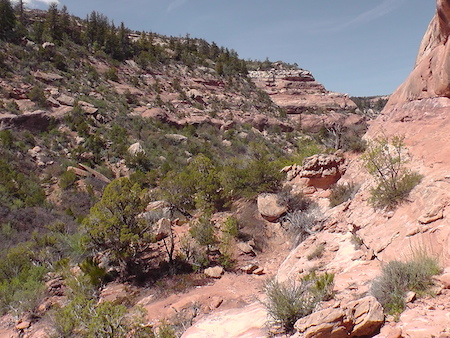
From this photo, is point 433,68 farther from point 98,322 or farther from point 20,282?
point 20,282

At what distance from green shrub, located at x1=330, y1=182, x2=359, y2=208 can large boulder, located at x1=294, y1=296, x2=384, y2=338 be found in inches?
218

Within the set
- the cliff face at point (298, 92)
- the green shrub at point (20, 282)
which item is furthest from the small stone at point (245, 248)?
the cliff face at point (298, 92)

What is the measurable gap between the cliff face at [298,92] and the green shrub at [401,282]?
4152cm

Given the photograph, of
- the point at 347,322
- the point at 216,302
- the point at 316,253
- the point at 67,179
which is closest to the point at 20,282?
the point at 216,302

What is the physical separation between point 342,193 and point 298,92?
4102cm

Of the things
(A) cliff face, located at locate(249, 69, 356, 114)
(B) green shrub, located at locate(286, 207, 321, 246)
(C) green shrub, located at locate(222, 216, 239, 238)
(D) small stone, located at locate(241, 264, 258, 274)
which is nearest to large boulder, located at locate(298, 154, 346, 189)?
(B) green shrub, located at locate(286, 207, 321, 246)

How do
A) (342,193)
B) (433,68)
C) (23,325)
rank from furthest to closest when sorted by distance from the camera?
(342,193), (433,68), (23,325)

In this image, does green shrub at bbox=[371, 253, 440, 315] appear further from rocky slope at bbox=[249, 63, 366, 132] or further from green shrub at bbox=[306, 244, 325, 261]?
rocky slope at bbox=[249, 63, 366, 132]

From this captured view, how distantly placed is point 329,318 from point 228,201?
923 centimetres

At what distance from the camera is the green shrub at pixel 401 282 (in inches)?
145

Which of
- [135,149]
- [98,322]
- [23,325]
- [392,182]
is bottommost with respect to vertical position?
[23,325]

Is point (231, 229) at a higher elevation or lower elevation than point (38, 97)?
lower

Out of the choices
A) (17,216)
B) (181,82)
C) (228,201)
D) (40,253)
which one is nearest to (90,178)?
(17,216)

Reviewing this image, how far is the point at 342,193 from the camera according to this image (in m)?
9.20
